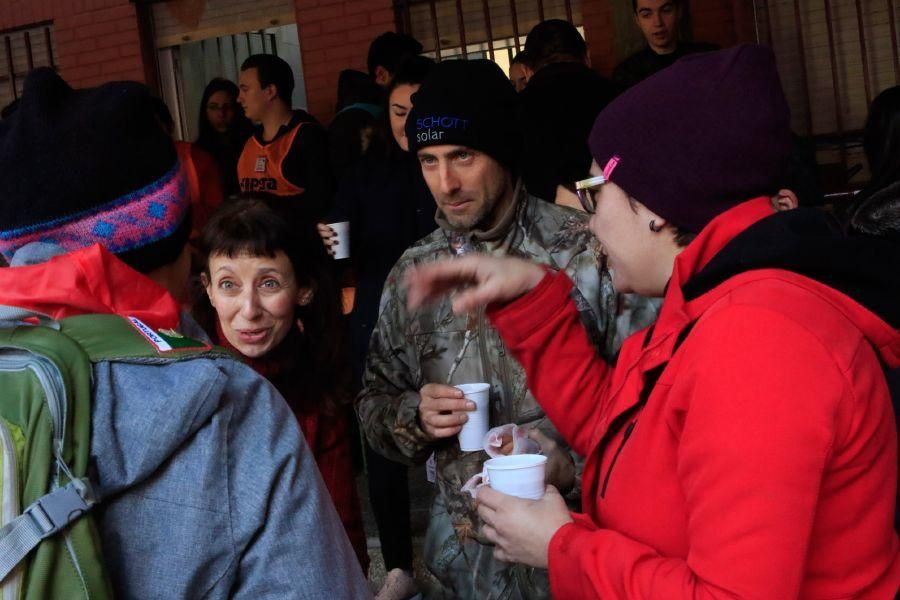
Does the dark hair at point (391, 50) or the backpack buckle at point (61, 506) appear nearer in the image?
the backpack buckle at point (61, 506)

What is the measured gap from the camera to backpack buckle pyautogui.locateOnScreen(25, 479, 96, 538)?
124 cm

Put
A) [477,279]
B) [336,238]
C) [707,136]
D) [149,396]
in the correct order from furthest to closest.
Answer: [336,238]
[477,279]
[707,136]
[149,396]

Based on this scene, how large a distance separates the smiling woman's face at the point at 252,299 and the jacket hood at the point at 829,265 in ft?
5.63

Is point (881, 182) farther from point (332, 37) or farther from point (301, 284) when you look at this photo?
point (332, 37)

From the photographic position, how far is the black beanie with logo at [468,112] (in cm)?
289

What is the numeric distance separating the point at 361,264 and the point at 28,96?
312cm

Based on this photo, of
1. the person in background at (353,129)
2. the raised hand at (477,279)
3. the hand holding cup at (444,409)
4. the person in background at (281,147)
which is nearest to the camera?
the raised hand at (477,279)

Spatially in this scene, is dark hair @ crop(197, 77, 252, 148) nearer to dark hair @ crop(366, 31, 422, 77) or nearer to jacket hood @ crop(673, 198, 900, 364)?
dark hair @ crop(366, 31, 422, 77)

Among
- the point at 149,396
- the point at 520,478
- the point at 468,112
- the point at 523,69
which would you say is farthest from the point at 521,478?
the point at 523,69

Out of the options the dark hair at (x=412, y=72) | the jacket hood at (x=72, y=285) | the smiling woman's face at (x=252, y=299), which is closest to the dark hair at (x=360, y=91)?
the dark hair at (x=412, y=72)

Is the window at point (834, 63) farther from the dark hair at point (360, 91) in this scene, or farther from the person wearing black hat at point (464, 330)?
the person wearing black hat at point (464, 330)

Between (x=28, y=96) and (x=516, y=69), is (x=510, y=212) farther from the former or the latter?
(x=516, y=69)

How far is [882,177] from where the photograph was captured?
3393 mm

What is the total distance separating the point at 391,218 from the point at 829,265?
305cm
